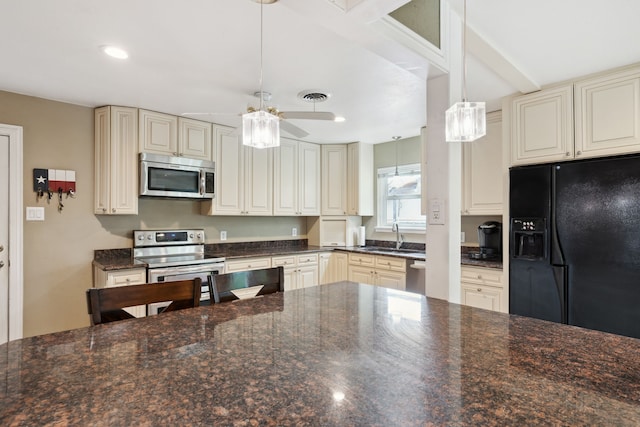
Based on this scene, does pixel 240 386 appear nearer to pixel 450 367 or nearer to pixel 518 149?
pixel 450 367

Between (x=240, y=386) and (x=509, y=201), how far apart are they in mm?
2850

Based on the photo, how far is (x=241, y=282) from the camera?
1585mm

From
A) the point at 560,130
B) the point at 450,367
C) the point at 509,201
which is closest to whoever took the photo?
the point at 450,367

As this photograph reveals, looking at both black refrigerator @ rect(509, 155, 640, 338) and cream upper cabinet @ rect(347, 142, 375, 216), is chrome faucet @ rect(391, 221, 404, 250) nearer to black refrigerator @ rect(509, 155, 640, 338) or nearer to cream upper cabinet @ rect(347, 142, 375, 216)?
cream upper cabinet @ rect(347, 142, 375, 216)

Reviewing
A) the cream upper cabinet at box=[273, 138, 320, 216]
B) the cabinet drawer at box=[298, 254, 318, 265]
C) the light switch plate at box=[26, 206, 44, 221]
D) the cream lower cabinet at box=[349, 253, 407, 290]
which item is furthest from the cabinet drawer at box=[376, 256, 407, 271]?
the light switch plate at box=[26, 206, 44, 221]

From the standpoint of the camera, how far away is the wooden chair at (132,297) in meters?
1.21

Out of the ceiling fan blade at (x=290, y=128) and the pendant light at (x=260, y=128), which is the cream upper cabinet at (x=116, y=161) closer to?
the ceiling fan blade at (x=290, y=128)

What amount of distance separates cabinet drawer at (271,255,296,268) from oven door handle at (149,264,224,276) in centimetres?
68

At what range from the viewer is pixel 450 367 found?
2.67 feet

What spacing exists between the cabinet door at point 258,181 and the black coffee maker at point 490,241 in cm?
240


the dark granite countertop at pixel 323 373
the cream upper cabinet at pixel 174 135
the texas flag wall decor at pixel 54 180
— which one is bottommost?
the dark granite countertop at pixel 323 373

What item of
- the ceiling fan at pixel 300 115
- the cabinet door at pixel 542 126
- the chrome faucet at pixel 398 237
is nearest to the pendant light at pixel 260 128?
the ceiling fan at pixel 300 115

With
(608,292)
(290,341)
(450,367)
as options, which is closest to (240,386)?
(290,341)

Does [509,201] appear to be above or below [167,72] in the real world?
below
